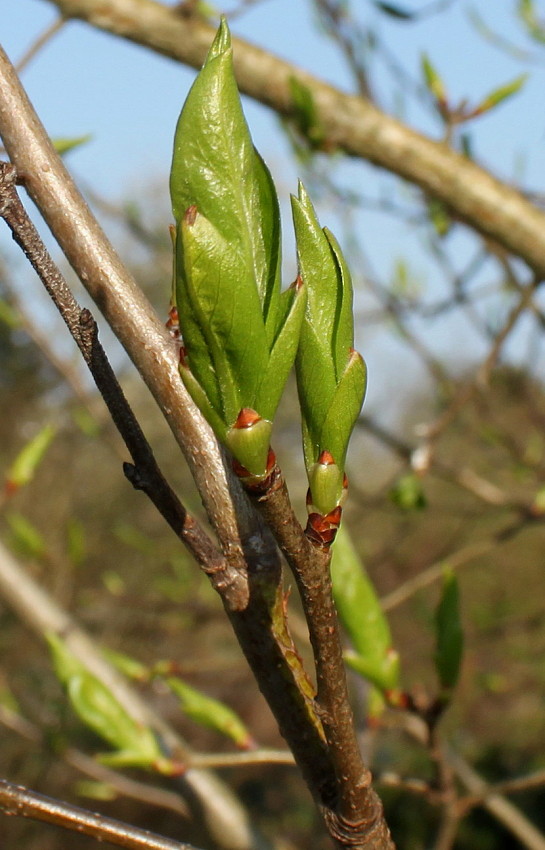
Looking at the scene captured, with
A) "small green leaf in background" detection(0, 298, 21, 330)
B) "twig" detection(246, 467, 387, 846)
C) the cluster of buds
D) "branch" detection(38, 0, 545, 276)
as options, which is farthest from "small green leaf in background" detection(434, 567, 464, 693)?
"small green leaf in background" detection(0, 298, 21, 330)

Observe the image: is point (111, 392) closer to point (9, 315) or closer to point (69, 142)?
point (69, 142)

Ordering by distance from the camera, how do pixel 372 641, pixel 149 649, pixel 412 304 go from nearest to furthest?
pixel 372 641, pixel 412 304, pixel 149 649

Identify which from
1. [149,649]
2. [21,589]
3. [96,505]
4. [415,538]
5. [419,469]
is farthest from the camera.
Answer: [96,505]

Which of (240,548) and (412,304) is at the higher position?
(240,548)

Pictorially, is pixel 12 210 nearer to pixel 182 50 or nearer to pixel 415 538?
pixel 182 50

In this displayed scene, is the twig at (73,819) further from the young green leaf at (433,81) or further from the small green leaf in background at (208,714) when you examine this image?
the young green leaf at (433,81)

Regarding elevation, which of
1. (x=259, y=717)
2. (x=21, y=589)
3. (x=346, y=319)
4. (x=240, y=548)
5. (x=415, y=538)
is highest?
(x=346, y=319)

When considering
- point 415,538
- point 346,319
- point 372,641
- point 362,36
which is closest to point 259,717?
point 415,538

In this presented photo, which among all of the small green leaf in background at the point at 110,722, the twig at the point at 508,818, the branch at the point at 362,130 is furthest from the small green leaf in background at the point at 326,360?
the twig at the point at 508,818
